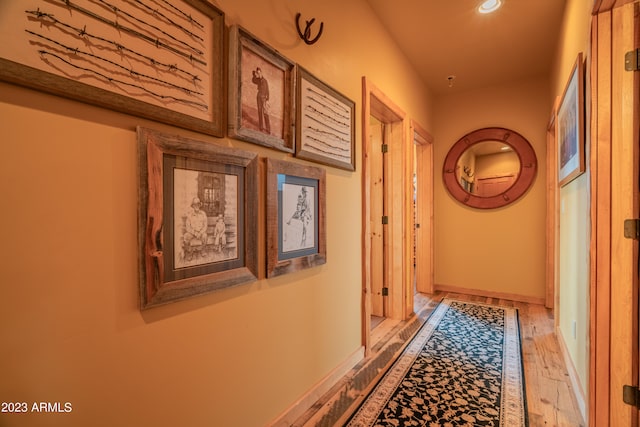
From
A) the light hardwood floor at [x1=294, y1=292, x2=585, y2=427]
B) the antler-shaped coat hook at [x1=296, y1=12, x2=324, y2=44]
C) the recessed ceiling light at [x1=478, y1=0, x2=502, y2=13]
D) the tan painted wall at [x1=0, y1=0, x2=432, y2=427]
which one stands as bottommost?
the light hardwood floor at [x1=294, y1=292, x2=585, y2=427]

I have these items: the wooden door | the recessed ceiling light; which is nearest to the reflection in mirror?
the wooden door

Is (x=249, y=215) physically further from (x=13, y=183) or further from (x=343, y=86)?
(x=343, y=86)

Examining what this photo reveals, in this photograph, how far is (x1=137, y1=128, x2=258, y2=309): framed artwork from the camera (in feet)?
3.11

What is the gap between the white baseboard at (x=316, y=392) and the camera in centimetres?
151

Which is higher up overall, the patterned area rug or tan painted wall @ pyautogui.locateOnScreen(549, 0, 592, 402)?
tan painted wall @ pyautogui.locateOnScreen(549, 0, 592, 402)

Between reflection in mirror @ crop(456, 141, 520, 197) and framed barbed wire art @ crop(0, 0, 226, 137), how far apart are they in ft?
12.0

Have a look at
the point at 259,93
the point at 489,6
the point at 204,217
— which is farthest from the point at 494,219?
the point at 204,217

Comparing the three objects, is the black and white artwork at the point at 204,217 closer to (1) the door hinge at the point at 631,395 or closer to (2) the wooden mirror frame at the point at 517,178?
(1) the door hinge at the point at 631,395

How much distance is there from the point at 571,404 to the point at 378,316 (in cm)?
167

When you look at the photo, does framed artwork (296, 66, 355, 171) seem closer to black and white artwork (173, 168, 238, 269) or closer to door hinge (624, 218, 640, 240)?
black and white artwork (173, 168, 238, 269)

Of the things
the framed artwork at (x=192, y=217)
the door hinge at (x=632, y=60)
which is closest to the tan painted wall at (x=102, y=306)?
the framed artwork at (x=192, y=217)

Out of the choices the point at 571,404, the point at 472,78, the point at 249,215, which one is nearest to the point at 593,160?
the point at 571,404

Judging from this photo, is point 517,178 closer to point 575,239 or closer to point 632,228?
point 575,239

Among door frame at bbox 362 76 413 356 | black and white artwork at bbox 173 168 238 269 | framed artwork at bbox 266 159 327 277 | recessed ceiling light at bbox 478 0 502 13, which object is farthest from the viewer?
door frame at bbox 362 76 413 356
